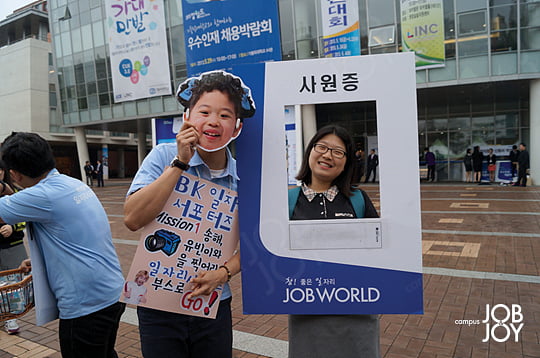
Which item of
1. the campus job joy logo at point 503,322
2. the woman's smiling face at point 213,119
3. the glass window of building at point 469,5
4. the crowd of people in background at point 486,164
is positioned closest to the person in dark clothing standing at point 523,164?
the crowd of people in background at point 486,164

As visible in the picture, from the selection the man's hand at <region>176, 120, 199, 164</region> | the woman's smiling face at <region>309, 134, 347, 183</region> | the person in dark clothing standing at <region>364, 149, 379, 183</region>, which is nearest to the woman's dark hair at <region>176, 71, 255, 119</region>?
the man's hand at <region>176, 120, 199, 164</region>

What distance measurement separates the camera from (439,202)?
11625 mm

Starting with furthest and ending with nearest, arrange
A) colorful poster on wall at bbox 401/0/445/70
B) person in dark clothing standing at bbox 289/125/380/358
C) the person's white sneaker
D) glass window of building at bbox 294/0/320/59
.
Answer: glass window of building at bbox 294/0/320/59 → colorful poster on wall at bbox 401/0/445/70 → the person's white sneaker → person in dark clothing standing at bbox 289/125/380/358

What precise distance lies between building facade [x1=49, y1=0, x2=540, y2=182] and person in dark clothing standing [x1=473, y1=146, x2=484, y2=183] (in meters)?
1.73

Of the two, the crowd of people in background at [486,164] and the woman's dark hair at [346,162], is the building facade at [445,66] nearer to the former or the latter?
the crowd of people in background at [486,164]

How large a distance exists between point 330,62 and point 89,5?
27496 millimetres

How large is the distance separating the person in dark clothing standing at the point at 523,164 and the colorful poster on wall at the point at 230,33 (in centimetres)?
1454

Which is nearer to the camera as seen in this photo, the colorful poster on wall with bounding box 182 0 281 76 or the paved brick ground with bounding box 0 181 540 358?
the paved brick ground with bounding box 0 181 540 358

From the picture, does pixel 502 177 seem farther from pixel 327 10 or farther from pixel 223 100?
pixel 223 100

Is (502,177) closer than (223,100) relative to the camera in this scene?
No

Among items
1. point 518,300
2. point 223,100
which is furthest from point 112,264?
point 518,300

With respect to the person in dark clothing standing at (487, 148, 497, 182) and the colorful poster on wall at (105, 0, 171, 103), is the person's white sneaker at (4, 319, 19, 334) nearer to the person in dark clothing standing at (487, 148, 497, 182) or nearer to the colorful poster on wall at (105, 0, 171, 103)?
the colorful poster on wall at (105, 0, 171, 103)

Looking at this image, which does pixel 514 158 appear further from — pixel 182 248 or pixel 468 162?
pixel 182 248

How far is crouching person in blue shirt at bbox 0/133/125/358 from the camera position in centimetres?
211
